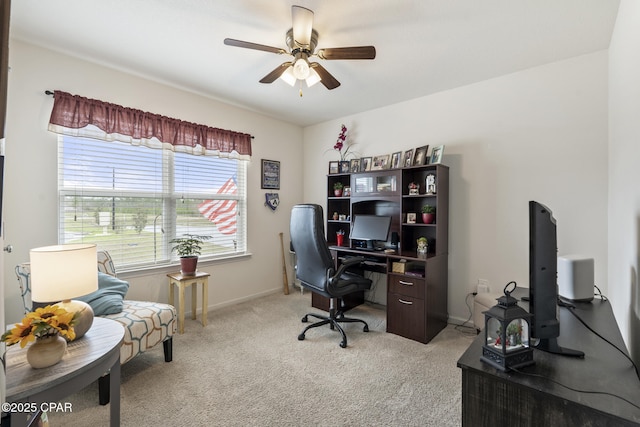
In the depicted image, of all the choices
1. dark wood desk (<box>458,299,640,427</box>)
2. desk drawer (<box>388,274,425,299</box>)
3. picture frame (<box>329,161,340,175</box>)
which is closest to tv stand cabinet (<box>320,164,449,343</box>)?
desk drawer (<box>388,274,425,299</box>)

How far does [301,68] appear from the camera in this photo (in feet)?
6.32

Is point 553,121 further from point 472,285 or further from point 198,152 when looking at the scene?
point 198,152

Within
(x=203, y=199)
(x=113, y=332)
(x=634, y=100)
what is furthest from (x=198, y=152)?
(x=634, y=100)

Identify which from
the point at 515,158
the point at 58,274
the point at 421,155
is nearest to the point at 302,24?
the point at 421,155

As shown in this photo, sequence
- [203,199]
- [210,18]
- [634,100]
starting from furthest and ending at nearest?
1. [203,199]
2. [210,18]
3. [634,100]

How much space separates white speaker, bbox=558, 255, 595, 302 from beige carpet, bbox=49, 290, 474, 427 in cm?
96

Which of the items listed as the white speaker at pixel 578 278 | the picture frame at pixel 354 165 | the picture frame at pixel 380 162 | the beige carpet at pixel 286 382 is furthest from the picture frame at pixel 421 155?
the beige carpet at pixel 286 382

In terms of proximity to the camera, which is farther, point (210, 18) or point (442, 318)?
point (442, 318)

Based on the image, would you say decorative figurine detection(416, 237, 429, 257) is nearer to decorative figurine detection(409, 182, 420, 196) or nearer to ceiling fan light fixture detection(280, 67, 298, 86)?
decorative figurine detection(409, 182, 420, 196)

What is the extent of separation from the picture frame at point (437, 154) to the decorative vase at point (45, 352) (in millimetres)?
3063

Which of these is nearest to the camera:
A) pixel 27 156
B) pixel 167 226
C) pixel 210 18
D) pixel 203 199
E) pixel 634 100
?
pixel 634 100

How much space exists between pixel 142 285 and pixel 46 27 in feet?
7.43

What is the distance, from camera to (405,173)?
3109mm

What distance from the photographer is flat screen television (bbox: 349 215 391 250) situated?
3.23 metres
